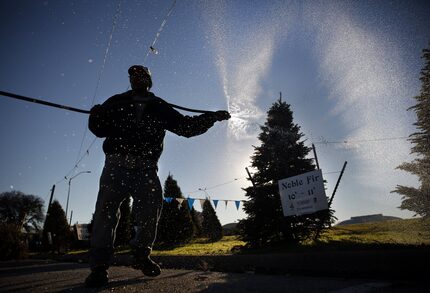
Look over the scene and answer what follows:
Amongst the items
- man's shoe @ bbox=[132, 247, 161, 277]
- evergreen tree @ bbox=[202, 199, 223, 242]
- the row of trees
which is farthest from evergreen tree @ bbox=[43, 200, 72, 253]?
man's shoe @ bbox=[132, 247, 161, 277]

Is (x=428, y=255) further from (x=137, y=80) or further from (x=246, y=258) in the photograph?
(x=137, y=80)

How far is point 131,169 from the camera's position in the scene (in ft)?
8.16

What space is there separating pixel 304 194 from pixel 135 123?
7.50 meters

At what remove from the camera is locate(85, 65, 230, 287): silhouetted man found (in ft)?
7.64

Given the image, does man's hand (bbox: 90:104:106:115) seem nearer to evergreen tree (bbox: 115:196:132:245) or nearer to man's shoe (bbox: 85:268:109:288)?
man's shoe (bbox: 85:268:109:288)

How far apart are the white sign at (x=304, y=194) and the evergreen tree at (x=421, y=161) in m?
8.20

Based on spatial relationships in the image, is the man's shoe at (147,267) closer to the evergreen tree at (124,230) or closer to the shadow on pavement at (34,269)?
the shadow on pavement at (34,269)

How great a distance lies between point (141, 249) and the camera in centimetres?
251

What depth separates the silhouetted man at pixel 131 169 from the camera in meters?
2.33

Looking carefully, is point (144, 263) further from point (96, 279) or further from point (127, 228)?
point (127, 228)

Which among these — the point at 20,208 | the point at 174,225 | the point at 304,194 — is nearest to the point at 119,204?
the point at 304,194

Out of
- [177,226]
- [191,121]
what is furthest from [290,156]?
[177,226]

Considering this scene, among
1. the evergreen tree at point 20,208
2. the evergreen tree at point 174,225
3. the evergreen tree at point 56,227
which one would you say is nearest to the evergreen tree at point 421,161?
the evergreen tree at point 174,225

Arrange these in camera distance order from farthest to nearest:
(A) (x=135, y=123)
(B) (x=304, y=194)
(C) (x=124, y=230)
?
(C) (x=124, y=230) < (B) (x=304, y=194) < (A) (x=135, y=123)
